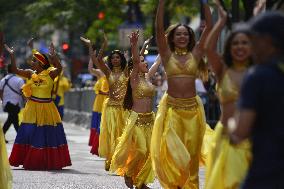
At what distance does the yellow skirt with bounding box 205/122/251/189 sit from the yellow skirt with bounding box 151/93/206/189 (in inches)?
109

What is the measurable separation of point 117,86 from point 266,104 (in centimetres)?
1111

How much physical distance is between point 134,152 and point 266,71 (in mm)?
7611

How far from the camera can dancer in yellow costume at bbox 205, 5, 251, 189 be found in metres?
8.20

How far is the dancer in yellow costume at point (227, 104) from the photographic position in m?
8.20

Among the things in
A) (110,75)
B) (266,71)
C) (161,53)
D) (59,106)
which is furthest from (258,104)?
(59,106)

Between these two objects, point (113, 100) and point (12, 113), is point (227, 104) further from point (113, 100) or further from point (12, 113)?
point (12, 113)

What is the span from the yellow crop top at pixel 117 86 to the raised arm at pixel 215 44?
8.20 metres

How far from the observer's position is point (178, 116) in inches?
461

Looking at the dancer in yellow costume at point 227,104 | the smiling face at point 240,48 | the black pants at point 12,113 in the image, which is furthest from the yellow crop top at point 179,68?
the black pants at point 12,113

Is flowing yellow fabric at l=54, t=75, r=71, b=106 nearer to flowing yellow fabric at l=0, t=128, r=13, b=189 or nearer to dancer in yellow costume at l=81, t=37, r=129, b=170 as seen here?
dancer in yellow costume at l=81, t=37, r=129, b=170

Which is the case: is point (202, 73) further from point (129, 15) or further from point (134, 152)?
point (129, 15)

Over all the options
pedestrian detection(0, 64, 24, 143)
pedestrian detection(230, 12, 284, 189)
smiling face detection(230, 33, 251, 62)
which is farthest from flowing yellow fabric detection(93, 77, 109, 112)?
pedestrian detection(230, 12, 284, 189)

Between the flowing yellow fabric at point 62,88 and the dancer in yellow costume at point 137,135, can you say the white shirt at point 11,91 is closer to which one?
the flowing yellow fabric at point 62,88

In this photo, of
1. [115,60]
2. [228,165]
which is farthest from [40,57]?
[228,165]
